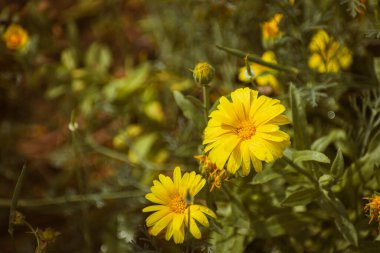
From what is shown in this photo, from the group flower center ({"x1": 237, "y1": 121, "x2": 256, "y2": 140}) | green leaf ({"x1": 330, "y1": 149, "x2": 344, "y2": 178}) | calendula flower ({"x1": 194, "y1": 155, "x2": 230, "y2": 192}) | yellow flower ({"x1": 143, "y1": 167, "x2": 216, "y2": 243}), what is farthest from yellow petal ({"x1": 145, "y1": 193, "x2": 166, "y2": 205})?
green leaf ({"x1": 330, "y1": 149, "x2": 344, "y2": 178})

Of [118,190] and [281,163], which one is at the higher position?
[281,163]

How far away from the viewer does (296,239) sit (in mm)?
1423

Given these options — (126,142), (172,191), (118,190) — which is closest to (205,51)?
(126,142)

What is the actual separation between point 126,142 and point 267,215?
30.9 inches

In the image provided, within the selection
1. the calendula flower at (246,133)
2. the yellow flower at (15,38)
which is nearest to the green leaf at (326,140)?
the calendula flower at (246,133)

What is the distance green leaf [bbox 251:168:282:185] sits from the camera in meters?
1.24

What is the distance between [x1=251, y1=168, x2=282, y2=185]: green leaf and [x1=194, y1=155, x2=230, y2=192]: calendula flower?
15 cm

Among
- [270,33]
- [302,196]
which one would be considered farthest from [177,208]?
[270,33]

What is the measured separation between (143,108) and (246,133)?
3.56ft

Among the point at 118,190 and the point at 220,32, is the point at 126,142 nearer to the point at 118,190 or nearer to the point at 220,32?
the point at 118,190

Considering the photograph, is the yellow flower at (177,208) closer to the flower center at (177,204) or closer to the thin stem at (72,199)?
the flower center at (177,204)

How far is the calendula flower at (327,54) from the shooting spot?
61.5 inches

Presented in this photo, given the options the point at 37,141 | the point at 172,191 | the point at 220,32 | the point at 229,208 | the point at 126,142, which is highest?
the point at 220,32

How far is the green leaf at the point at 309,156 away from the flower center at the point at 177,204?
34 centimetres
